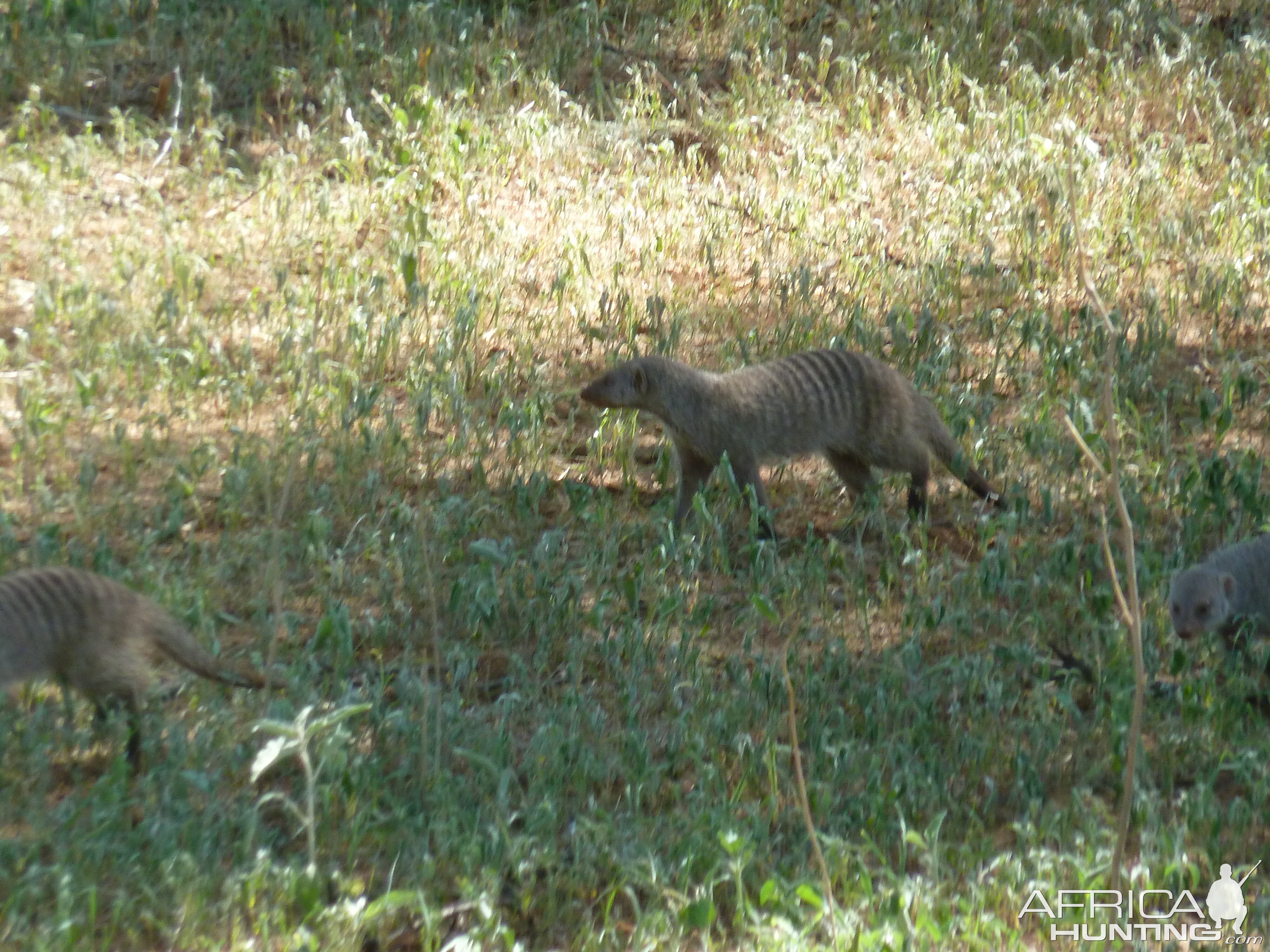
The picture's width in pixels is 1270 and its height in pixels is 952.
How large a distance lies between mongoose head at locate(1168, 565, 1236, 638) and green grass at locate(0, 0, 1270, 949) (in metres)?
0.18

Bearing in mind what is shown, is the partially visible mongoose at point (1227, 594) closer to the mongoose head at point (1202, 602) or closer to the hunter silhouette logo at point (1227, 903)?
the mongoose head at point (1202, 602)

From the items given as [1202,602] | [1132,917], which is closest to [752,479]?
[1202,602]

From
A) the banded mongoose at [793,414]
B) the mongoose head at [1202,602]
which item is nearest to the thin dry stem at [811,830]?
the mongoose head at [1202,602]

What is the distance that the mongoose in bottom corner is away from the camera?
3.92 metres

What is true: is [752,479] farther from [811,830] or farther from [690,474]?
[811,830]

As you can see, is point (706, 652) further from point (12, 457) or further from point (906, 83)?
point (906, 83)

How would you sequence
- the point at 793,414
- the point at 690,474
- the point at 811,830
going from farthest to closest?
the point at 690,474 < the point at 793,414 < the point at 811,830

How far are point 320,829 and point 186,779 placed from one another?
0.35 meters

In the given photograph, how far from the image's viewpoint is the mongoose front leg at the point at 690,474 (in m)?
5.82

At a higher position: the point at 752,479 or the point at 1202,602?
the point at 752,479

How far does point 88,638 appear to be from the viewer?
156 inches

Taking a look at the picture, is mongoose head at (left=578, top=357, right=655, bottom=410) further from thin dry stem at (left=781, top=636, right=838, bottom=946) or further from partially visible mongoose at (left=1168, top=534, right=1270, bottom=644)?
partially visible mongoose at (left=1168, top=534, right=1270, bottom=644)

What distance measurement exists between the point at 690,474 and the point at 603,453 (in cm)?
41

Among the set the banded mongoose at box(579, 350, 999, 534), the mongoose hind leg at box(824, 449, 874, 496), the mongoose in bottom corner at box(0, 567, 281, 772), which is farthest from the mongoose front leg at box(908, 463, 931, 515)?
the mongoose in bottom corner at box(0, 567, 281, 772)
